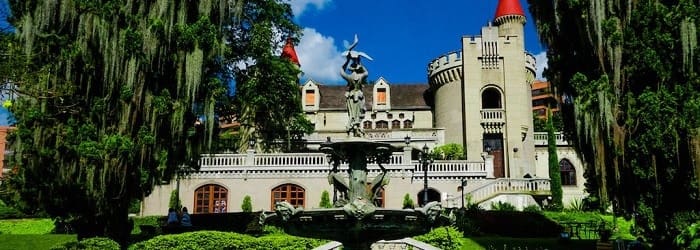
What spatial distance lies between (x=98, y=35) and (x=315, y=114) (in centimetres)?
2938

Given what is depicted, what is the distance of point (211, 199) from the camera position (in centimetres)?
2939

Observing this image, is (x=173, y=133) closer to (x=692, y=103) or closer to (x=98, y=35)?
(x=98, y=35)

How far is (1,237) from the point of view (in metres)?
18.4

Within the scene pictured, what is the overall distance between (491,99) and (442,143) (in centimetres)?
502

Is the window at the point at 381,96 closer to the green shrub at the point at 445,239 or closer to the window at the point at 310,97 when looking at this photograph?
the window at the point at 310,97

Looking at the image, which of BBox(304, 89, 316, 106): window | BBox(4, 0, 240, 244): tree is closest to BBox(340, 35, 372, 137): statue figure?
BBox(4, 0, 240, 244): tree

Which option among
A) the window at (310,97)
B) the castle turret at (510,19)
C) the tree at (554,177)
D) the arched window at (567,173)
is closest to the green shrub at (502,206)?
the tree at (554,177)

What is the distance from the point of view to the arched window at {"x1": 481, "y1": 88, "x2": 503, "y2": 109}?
3966cm

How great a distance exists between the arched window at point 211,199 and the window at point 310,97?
51.9ft

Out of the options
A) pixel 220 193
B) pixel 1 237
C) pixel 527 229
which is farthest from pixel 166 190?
pixel 527 229

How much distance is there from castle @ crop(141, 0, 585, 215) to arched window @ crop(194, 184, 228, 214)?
0.16ft

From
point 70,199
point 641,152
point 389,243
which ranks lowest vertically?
point 389,243

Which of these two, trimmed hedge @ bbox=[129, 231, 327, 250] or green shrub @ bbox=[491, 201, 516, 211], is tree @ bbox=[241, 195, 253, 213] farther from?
trimmed hedge @ bbox=[129, 231, 327, 250]

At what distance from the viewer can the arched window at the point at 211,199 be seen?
96.2ft
